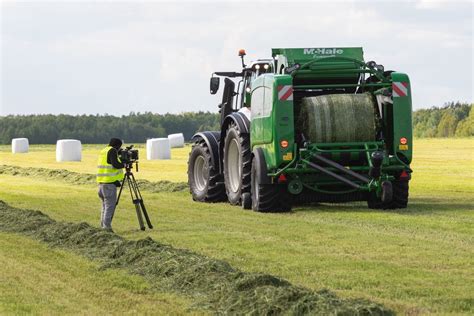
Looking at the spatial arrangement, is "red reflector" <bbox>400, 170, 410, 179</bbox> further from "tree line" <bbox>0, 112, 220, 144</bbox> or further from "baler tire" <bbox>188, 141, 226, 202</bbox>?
"tree line" <bbox>0, 112, 220, 144</bbox>

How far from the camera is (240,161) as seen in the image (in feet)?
71.9

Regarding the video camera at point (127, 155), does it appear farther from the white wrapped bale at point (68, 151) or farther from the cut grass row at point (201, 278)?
the white wrapped bale at point (68, 151)

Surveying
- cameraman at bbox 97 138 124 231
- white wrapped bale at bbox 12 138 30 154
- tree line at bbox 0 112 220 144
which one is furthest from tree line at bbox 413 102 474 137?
cameraman at bbox 97 138 124 231

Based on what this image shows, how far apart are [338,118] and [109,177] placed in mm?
5124

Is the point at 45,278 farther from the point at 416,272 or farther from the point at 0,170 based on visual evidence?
the point at 0,170

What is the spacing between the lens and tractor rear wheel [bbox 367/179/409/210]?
20.9 meters

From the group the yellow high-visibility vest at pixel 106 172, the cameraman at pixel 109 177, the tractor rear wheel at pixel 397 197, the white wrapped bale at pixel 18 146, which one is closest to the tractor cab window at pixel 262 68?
the tractor rear wheel at pixel 397 197

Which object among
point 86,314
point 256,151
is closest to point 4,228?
point 256,151

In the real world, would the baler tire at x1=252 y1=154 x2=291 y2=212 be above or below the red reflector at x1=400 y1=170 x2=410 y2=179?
below

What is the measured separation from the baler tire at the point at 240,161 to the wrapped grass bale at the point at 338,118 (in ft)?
5.53

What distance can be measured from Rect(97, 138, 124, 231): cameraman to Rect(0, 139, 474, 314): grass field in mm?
506

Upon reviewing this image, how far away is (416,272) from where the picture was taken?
11.9 m

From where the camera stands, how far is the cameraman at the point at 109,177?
56.8 ft

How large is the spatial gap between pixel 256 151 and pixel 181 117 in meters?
86.1
